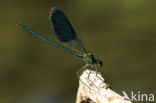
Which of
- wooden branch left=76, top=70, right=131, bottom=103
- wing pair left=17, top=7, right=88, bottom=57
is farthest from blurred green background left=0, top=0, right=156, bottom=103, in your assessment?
wooden branch left=76, top=70, right=131, bottom=103

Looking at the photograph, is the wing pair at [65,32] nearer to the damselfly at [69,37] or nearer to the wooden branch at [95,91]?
the damselfly at [69,37]

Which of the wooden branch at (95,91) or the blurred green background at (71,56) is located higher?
the blurred green background at (71,56)

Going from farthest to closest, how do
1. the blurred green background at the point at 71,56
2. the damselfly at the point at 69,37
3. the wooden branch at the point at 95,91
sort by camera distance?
the blurred green background at the point at 71,56 < the damselfly at the point at 69,37 < the wooden branch at the point at 95,91

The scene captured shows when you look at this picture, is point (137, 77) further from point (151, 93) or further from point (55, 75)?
point (55, 75)

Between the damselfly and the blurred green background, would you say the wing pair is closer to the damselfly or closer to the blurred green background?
the damselfly

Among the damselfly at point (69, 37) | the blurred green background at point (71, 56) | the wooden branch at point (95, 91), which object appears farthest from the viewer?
the blurred green background at point (71, 56)

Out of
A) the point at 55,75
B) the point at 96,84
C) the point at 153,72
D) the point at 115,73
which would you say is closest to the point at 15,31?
the point at 55,75

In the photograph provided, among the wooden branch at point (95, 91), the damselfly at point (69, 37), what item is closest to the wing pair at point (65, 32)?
the damselfly at point (69, 37)
